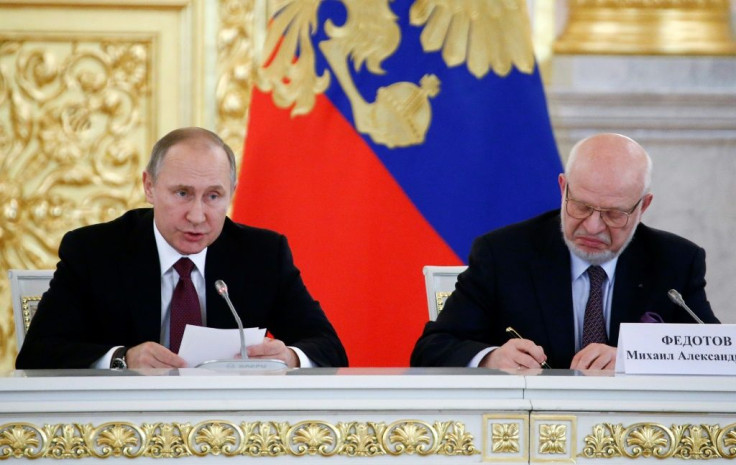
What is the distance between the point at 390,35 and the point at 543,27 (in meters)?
0.84

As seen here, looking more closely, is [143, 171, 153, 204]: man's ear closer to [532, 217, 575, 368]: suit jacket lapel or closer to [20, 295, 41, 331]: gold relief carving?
[20, 295, 41, 331]: gold relief carving

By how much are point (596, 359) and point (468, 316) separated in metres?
0.50

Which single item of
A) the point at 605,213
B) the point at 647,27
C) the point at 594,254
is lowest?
the point at 594,254

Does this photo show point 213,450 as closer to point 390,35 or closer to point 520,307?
point 520,307

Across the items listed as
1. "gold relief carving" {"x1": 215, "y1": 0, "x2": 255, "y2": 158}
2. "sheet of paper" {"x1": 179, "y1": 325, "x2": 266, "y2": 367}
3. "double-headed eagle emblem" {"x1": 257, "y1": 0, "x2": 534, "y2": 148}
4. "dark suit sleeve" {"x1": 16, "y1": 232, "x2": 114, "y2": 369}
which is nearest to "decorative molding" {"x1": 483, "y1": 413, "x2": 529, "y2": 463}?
"sheet of paper" {"x1": 179, "y1": 325, "x2": 266, "y2": 367}

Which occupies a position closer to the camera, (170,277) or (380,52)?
(170,277)

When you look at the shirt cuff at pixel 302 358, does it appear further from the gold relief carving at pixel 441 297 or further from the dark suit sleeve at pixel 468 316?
the gold relief carving at pixel 441 297

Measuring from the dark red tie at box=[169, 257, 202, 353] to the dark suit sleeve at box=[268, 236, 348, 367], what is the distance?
0.25m

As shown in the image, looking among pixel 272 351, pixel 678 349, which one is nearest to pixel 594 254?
pixel 678 349

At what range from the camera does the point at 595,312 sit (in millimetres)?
3068

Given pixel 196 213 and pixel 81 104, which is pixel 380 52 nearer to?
pixel 196 213

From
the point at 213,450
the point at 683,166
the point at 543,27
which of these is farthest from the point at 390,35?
the point at 213,450

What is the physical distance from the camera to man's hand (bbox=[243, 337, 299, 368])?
8.83 feet

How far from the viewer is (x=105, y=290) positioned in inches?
121
